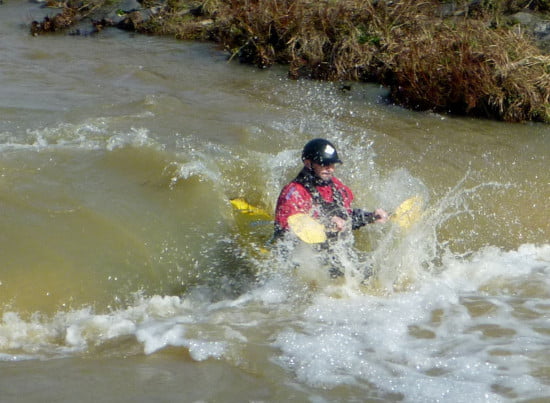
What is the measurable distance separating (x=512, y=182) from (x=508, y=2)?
22.0ft

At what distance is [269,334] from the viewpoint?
198 inches

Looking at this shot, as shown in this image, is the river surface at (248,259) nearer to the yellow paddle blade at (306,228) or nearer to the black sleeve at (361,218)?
the black sleeve at (361,218)

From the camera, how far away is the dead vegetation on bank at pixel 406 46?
33.0 feet

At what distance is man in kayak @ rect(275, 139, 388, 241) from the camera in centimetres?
597

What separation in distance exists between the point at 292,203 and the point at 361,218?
669mm

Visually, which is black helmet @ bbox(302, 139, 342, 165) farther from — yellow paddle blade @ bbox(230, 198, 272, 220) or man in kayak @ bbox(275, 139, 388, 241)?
yellow paddle blade @ bbox(230, 198, 272, 220)

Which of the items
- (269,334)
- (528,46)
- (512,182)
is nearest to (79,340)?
(269,334)

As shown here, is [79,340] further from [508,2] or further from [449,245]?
[508,2]

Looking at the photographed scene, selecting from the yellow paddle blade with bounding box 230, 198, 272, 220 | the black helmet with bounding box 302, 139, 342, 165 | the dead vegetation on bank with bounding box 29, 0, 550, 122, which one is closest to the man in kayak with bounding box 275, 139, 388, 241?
the black helmet with bounding box 302, 139, 342, 165

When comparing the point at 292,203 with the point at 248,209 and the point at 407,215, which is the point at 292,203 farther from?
the point at 248,209

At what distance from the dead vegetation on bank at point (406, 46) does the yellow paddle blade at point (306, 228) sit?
5108 millimetres

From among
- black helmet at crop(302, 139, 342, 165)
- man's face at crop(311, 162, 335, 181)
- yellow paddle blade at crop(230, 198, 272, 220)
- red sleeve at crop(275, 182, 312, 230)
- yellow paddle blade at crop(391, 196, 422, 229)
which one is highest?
black helmet at crop(302, 139, 342, 165)

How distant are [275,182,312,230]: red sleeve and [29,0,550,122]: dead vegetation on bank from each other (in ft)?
16.0

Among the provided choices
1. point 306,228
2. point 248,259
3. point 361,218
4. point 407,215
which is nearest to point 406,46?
point 407,215
